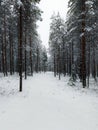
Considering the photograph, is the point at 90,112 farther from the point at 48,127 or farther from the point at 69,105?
the point at 48,127

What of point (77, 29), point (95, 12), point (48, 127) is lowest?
point (48, 127)

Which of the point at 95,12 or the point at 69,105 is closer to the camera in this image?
the point at 69,105

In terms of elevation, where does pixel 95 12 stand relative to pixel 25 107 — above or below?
above

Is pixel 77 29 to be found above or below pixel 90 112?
above

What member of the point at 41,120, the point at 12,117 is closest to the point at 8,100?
the point at 12,117

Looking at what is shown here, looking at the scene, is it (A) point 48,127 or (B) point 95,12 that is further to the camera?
(B) point 95,12

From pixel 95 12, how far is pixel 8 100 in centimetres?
1310

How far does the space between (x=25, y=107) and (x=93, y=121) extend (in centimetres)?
418

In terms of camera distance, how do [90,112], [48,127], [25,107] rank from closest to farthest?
[48,127]
[90,112]
[25,107]

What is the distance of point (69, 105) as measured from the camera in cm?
1148

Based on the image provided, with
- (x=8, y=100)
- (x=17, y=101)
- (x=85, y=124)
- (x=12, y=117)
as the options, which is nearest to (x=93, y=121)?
(x=85, y=124)

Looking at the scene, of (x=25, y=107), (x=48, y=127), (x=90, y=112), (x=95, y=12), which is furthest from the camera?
(x=95, y=12)

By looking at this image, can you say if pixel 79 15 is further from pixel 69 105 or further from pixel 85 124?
pixel 85 124

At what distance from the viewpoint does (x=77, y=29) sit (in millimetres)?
20969
